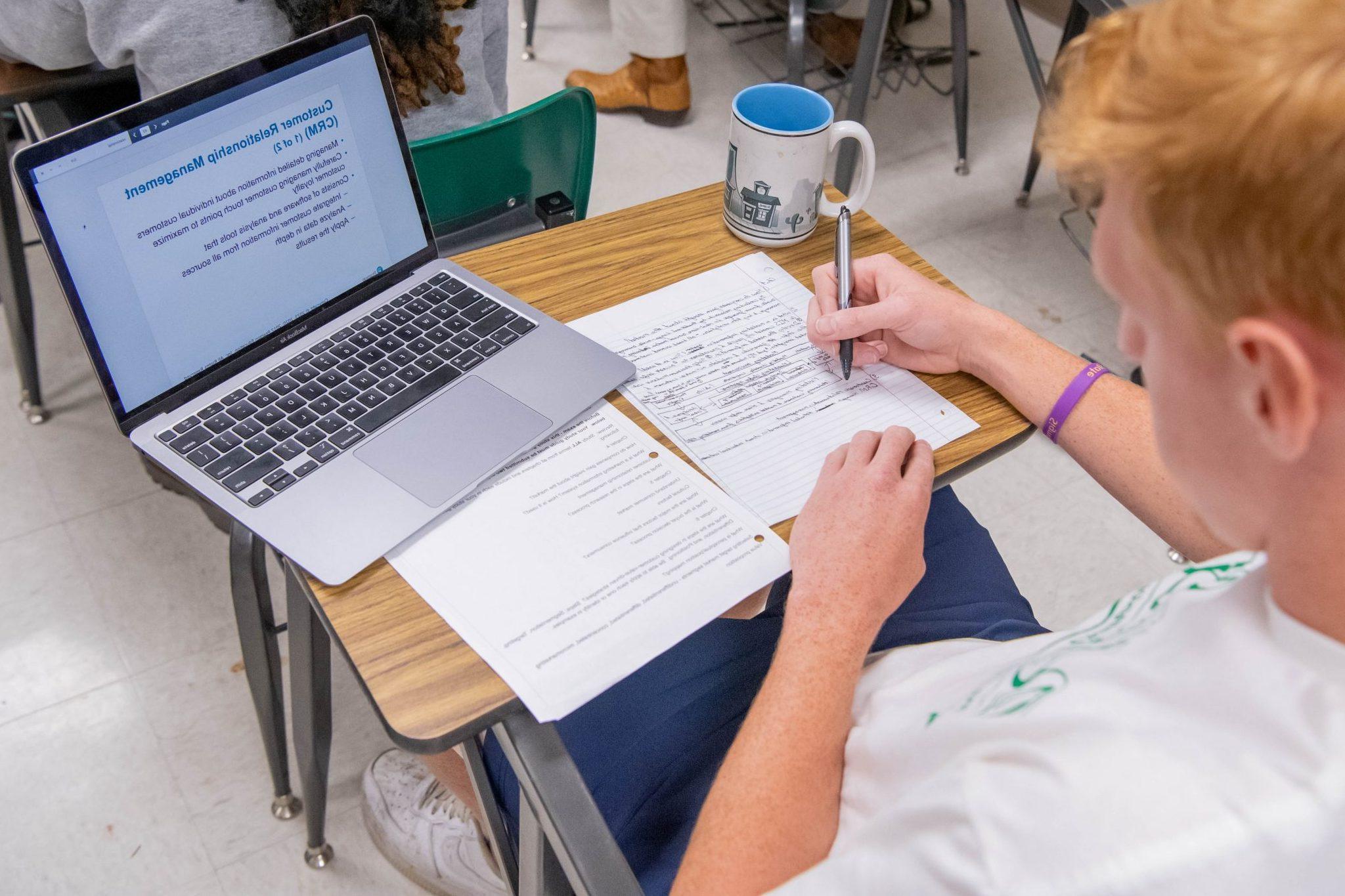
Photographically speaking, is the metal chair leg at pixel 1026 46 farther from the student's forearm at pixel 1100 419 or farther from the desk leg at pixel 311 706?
the desk leg at pixel 311 706

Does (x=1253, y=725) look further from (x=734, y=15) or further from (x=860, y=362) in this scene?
(x=734, y=15)

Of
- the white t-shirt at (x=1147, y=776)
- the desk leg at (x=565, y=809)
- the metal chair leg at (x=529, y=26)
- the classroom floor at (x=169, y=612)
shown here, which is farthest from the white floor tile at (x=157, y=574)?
the metal chair leg at (x=529, y=26)

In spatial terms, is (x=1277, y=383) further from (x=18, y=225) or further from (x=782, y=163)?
(x=18, y=225)

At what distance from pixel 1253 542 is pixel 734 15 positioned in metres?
2.90

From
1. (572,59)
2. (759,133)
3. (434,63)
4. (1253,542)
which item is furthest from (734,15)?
(1253,542)

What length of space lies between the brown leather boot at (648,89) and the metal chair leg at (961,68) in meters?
0.68

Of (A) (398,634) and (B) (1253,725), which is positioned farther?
(A) (398,634)

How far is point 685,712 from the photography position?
807 mm

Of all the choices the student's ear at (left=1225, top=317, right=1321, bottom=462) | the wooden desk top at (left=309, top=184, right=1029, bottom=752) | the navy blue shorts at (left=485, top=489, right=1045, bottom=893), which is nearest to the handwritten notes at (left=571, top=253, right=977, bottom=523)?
the wooden desk top at (left=309, top=184, right=1029, bottom=752)

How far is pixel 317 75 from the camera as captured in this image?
759mm

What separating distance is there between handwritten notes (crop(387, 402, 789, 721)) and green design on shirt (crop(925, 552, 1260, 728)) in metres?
0.17

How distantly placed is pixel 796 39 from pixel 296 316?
1.71 metres

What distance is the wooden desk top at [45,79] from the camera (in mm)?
1281

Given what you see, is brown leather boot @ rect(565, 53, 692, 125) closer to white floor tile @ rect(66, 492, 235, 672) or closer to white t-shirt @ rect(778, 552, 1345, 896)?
white floor tile @ rect(66, 492, 235, 672)
